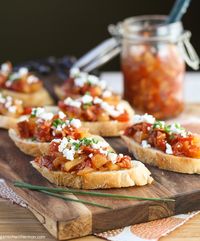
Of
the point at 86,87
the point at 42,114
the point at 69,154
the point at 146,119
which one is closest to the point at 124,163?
the point at 69,154

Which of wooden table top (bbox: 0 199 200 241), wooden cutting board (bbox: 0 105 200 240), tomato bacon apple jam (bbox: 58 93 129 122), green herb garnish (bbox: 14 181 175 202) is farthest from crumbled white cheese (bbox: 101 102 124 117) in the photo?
wooden table top (bbox: 0 199 200 241)

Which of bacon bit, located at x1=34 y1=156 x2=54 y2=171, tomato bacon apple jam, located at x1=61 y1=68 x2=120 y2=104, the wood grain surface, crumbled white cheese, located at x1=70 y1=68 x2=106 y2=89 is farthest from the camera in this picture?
crumbled white cheese, located at x1=70 y1=68 x2=106 y2=89

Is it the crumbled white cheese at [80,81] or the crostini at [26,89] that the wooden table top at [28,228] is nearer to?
A: the crumbled white cheese at [80,81]

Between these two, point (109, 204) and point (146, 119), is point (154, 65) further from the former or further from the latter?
point (109, 204)

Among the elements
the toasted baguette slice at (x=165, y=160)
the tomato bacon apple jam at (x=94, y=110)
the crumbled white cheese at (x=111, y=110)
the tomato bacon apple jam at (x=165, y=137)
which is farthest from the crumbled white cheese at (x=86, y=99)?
the toasted baguette slice at (x=165, y=160)

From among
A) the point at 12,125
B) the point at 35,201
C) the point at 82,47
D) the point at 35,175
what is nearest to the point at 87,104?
the point at 12,125

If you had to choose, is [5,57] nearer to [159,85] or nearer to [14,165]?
[159,85]

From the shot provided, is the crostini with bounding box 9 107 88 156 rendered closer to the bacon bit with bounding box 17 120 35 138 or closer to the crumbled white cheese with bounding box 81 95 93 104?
the bacon bit with bounding box 17 120 35 138
